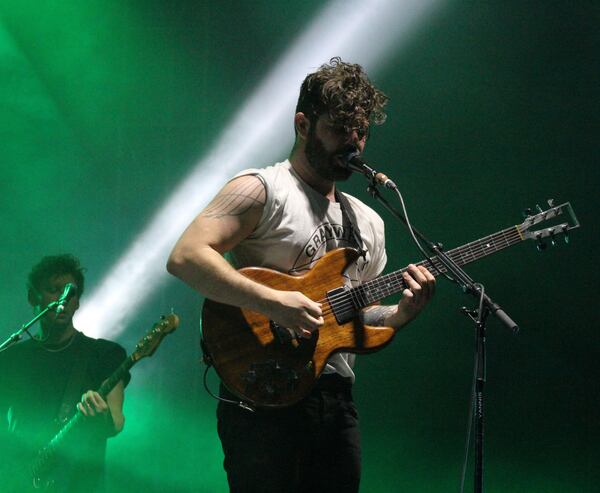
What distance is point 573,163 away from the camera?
376 cm

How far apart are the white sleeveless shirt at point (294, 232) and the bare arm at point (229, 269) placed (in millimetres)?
68

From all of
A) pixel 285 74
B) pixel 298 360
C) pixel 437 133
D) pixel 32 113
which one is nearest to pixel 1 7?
pixel 32 113

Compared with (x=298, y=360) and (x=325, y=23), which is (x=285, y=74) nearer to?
(x=325, y=23)

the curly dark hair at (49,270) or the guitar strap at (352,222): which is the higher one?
the curly dark hair at (49,270)

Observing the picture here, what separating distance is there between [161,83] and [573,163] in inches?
92.2

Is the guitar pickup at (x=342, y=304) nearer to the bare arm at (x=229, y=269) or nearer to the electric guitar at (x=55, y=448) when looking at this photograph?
the bare arm at (x=229, y=269)

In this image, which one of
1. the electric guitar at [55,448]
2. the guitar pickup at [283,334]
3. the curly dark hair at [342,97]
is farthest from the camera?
the electric guitar at [55,448]

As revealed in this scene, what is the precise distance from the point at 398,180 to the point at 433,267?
1.71m

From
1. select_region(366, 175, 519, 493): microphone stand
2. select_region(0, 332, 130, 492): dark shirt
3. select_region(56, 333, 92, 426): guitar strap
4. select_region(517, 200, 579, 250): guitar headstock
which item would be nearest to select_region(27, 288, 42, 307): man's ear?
select_region(0, 332, 130, 492): dark shirt

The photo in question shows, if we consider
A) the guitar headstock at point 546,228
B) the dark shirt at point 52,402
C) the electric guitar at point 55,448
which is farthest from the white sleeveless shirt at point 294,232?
the dark shirt at point 52,402

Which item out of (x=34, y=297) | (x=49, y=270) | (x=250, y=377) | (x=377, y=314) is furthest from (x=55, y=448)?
(x=377, y=314)

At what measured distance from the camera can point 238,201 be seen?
2.07 meters

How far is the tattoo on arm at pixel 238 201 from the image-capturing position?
2.05 metres

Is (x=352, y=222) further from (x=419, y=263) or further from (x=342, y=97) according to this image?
(x=342, y=97)
